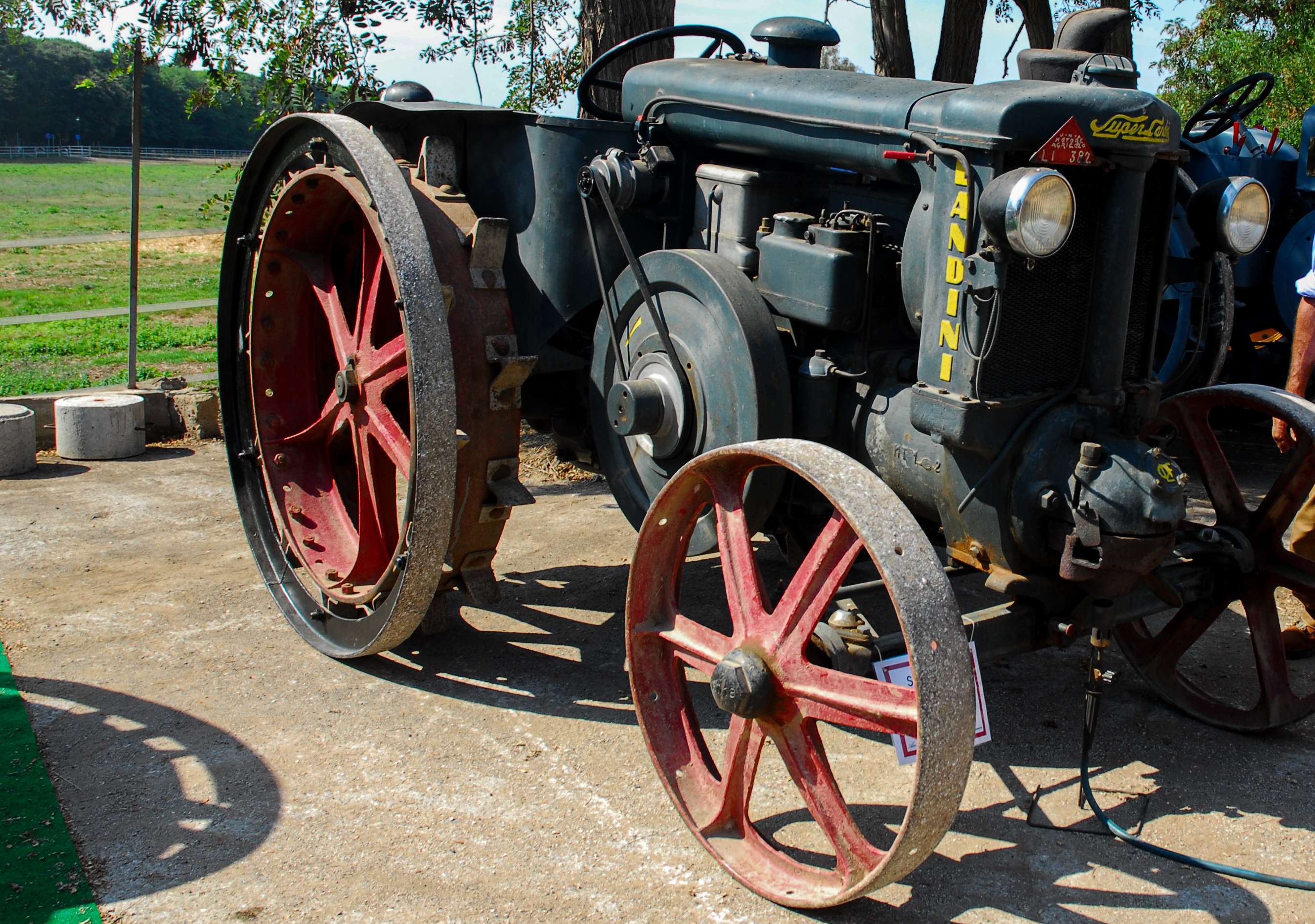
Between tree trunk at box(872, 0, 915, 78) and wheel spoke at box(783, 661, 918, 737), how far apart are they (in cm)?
717

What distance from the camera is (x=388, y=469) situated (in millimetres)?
3975

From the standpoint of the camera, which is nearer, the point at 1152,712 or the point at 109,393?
the point at 1152,712

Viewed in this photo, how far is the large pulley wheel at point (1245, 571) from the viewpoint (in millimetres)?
3332

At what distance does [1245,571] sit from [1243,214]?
1.01m

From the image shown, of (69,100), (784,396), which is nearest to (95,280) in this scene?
(784,396)

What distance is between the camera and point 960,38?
8.62m

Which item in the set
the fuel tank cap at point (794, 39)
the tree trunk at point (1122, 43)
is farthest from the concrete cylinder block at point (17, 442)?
the tree trunk at point (1122, 43)

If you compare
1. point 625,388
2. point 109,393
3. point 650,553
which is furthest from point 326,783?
point 109,393

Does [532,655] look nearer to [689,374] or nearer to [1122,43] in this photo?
[689,374]

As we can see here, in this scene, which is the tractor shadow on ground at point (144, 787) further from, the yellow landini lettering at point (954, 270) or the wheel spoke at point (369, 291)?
the yellow landini lettering at point (954, 270)

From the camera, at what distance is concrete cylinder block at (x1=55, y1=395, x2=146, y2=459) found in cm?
631

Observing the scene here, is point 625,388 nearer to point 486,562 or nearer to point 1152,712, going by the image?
point 486,562

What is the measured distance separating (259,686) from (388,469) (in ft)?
2.65

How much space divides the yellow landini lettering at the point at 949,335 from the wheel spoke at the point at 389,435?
156cm
